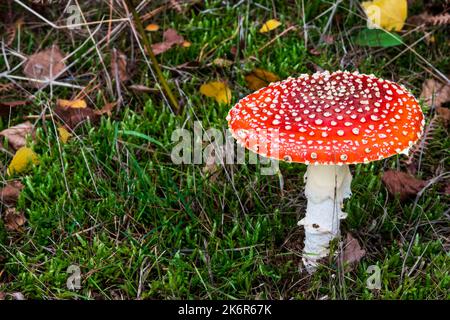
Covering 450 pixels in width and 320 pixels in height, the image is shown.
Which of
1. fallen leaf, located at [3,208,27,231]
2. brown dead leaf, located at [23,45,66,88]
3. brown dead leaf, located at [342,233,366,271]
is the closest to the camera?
brown dead leaf, located at [342,233,366,271]

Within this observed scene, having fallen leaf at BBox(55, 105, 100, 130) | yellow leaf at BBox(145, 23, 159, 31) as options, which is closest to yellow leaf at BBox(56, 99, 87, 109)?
fallen leaf at BBox(55, 105, 100, 130)

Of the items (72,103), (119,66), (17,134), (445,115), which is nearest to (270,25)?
(119,66)

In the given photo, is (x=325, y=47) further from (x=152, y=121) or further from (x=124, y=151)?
(x=124, y=151)

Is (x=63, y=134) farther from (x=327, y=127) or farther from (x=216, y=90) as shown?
(x=327, y=127)

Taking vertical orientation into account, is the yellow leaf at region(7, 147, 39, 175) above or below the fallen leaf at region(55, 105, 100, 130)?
below

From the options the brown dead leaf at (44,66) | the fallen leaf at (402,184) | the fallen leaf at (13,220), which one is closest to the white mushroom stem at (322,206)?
the fallen leaf at (402,184)

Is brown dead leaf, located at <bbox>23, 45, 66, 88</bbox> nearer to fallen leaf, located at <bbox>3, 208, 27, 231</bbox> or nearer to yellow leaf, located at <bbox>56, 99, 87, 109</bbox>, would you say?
yellow leaf, located at <bbox>56, 99, 87, 109</bbox>
